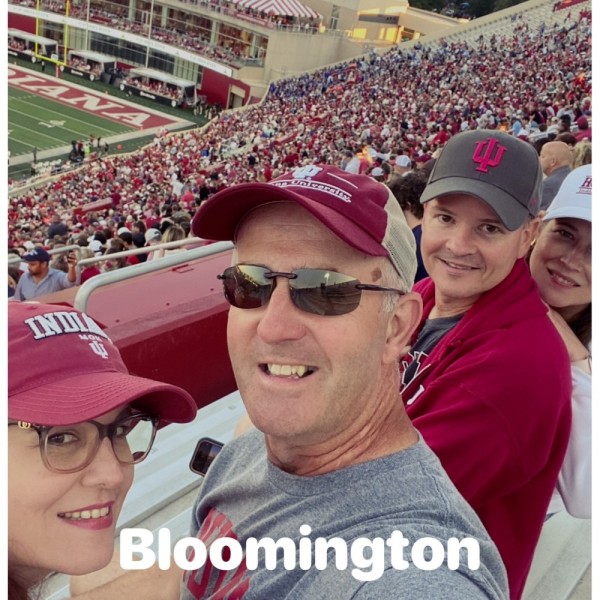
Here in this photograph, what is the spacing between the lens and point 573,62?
2911 centimetres

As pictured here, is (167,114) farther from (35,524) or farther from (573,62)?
(35,524)

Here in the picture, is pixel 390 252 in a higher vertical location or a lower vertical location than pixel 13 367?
higher

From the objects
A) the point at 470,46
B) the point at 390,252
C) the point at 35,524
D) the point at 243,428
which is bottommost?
the point at 470,46

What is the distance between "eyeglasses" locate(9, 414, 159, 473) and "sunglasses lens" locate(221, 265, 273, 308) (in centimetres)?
41

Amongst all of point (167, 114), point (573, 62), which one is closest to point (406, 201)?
point (573, 62)

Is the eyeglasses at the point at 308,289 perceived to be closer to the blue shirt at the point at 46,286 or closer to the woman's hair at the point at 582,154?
the woman's hair at the point at 582,154

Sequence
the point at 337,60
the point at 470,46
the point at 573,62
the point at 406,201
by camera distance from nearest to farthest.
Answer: the point at 406,201, the point at 573,62, the point at 470,46, the point at 337,60

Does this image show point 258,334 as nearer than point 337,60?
Yes

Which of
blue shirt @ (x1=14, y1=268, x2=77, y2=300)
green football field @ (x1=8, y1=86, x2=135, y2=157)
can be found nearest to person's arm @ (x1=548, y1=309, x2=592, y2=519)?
blue shirt @ (x1=14, y1=268, x2=77, y2=300)

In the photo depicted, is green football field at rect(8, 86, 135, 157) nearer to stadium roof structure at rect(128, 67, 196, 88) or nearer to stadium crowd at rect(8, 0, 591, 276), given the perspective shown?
stadium crowd at rect(8, 0, 591, 276)

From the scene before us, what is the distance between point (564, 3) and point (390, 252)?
4575 cm

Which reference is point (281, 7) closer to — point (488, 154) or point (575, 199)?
point (575, 199)

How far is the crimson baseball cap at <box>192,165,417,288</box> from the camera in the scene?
1458 mm

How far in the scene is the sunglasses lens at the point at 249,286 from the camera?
5.00ft
